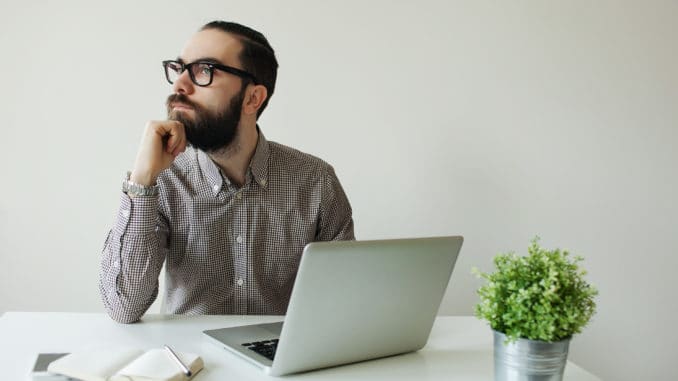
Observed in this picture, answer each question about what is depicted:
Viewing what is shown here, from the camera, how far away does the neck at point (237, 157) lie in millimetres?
1863

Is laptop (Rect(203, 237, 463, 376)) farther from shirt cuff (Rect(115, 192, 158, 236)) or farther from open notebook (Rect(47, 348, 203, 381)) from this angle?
shirt cuff (Rect(115, 192, 158, 236))

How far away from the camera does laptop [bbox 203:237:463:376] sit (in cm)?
113

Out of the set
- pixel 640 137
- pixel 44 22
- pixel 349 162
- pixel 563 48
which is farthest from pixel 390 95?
pixel 44 22

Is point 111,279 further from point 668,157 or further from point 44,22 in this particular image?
point 668,157

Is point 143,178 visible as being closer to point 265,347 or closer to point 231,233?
point 231,233

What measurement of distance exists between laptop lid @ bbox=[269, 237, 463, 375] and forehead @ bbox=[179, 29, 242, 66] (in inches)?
33.7

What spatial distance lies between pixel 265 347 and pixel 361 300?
0.23 metres

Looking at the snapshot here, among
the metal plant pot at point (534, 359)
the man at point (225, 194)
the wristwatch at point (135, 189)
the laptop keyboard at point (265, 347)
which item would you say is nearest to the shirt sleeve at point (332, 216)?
the man at point (225, 194)

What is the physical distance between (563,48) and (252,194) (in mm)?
1331

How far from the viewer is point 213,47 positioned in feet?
5.92

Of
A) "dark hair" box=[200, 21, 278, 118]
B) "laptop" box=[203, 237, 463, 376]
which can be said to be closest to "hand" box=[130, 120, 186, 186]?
"dark hair" box=[200, 21, 278, 118]

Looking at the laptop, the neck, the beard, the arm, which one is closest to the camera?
the laptop

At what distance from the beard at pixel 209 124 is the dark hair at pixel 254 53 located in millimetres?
89

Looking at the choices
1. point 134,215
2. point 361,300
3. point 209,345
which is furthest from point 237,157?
point 361,300
